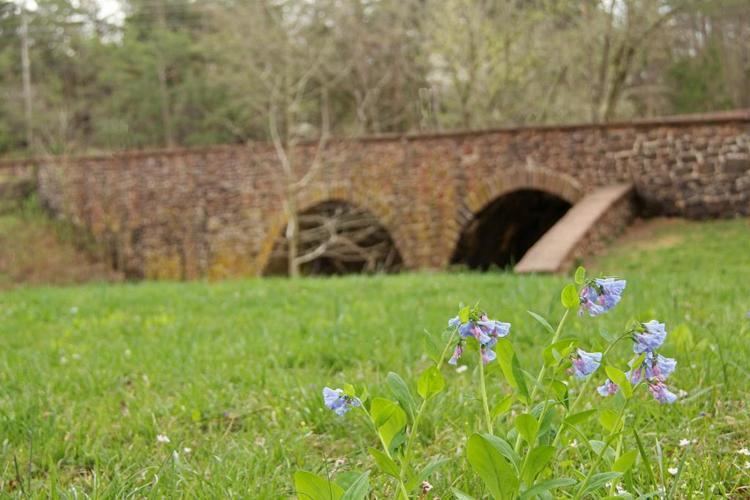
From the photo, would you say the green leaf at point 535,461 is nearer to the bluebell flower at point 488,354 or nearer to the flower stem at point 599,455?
the flower stem at point 599,455

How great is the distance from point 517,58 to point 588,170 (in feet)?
21.2

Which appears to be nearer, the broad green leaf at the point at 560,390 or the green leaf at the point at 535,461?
the green leaf at the point at 535,461

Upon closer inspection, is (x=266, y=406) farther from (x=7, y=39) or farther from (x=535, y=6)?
(x=7, y=39)

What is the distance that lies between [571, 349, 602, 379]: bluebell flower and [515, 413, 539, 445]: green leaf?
111 mm

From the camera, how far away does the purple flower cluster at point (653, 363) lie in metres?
1.21

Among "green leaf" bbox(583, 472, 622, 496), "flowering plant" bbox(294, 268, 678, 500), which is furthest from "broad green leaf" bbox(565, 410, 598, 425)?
"green leaf" bbox(583, 472, 622, 496)

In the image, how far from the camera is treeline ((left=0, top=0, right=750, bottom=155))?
17.7 m

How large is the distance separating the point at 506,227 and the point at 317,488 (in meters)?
15.1

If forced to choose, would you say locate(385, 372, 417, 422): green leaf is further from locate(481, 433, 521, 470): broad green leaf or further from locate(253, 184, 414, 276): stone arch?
locate(253, 184, 414, 276): stone arch

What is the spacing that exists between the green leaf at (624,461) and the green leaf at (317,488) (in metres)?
0.47

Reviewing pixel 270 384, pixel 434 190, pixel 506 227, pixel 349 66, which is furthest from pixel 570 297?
pixel 349 66

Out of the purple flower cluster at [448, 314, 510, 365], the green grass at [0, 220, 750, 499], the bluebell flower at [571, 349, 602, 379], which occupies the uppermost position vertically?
the purple flower cluster at [448, 314, 510, 365]

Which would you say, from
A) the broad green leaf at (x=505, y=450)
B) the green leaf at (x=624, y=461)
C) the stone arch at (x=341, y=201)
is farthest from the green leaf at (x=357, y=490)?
the stone arch at (x=341, y=201)

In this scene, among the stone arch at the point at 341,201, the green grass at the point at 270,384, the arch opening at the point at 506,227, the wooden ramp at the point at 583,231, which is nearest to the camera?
the green grass at the point at 270,384
